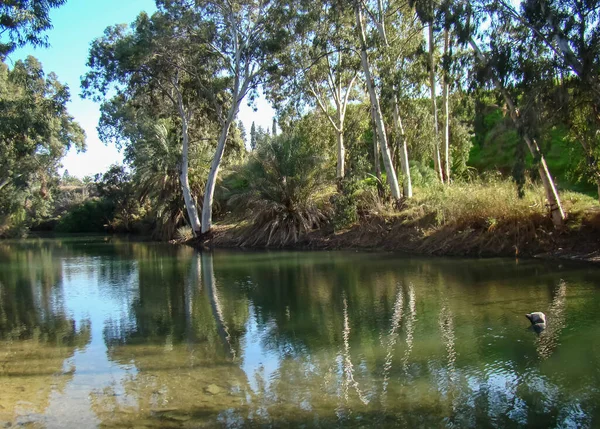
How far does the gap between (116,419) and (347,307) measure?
6254mm

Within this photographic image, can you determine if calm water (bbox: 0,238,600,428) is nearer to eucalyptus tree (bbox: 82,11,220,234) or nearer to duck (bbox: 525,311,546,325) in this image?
duck (bbox: 525,311,546,325)

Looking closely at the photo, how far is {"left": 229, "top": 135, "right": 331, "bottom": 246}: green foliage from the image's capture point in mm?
28172

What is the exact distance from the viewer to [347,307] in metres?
11.4

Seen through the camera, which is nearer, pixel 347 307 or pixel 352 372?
pixel 352 372

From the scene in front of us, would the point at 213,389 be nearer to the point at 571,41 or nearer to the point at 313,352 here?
the point at 313,352

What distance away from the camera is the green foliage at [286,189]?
2817cm

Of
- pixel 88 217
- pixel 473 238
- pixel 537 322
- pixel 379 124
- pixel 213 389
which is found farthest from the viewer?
pixel 88 217

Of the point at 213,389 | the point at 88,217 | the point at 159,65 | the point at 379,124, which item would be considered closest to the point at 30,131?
the point at 159,65

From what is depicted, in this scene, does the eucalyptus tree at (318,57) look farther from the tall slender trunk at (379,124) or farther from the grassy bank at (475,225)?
the grassy bank at (475,225)

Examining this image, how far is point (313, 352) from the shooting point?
8195 mm

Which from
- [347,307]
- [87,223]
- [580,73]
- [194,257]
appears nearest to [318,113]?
[194,257]

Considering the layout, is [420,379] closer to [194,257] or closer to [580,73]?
[580,73]

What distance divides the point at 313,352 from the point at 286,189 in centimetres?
2033

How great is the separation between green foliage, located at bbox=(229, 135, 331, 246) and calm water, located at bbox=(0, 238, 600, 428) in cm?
1237
